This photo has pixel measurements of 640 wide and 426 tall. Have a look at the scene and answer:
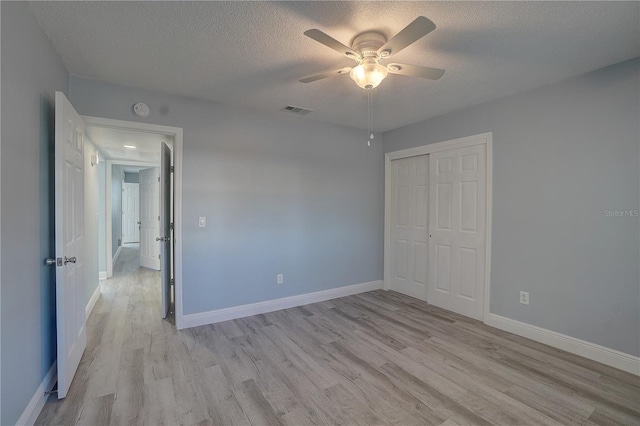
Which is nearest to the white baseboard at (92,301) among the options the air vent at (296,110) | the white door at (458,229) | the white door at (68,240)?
the white door at (68,240)

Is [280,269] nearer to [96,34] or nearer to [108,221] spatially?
[96,34]

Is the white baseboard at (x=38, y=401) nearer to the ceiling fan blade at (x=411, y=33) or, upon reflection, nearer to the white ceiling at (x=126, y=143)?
the white ceiling at (x=126, y=143)

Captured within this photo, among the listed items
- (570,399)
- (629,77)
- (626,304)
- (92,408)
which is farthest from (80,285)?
(629,77)

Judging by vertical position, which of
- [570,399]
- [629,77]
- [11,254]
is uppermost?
[629,77]

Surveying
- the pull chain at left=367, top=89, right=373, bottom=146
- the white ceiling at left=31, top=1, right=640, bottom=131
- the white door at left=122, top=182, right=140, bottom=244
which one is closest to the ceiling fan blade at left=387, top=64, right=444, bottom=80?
the white ceiling at left=31, top=1, right=640, bottom=131

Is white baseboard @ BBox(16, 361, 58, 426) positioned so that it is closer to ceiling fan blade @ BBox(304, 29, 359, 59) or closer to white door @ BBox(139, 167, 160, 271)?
ceiling fan blade @ BBox(304, 29, 359, 59)

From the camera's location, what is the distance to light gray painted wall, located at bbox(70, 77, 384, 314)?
317cm

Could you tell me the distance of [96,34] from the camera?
2.00 meters

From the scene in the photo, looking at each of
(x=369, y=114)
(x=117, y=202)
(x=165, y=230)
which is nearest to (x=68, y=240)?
(x=165, y=230)

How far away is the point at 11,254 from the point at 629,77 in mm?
4396

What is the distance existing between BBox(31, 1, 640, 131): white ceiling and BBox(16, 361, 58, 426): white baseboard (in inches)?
92.7

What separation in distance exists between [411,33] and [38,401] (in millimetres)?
3135

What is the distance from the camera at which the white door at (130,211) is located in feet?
28.4

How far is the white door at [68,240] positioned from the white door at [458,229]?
3761 millimetres
